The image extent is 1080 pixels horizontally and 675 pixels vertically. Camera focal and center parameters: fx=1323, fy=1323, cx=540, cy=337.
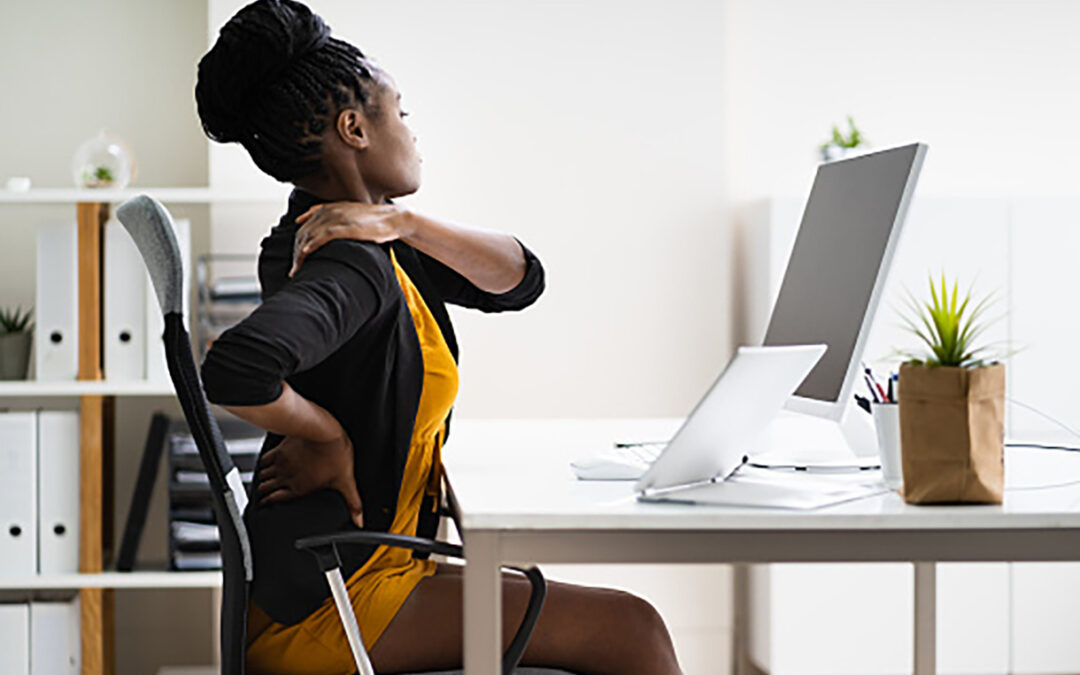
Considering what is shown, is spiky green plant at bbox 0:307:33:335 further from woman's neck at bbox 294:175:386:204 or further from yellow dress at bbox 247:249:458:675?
yellow dress at bbox 247:249:458:675

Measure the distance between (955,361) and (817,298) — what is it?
0.58 meters

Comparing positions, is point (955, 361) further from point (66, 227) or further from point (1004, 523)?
point (66, 227)

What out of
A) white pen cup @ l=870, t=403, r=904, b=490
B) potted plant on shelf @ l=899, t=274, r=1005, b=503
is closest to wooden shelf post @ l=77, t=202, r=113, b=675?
white pen cup @ l=870, t=403, r=904, b=490

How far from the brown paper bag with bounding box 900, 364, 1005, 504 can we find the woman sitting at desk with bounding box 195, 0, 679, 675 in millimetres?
430

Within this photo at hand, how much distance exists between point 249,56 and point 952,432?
94cm

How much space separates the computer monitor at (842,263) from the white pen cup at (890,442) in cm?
16

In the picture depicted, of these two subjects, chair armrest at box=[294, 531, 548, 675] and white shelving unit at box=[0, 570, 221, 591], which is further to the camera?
white shelving unit at box=[0, 570, 221, 591]

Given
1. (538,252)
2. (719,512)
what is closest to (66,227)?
(538,252)

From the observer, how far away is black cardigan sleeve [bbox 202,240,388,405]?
4.50ft

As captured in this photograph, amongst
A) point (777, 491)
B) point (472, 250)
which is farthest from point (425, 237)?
point (777, 491)

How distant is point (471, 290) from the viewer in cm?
208

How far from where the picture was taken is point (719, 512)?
1.36 metres

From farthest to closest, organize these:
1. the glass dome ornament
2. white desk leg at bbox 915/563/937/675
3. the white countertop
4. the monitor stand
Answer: the glass dome ornament
white desk leg at bbox 915/563/937/675
the monitor stand
the white countertop

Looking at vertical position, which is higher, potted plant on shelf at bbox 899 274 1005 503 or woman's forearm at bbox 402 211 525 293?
woman's forearm at bbox 402 211 525 293
